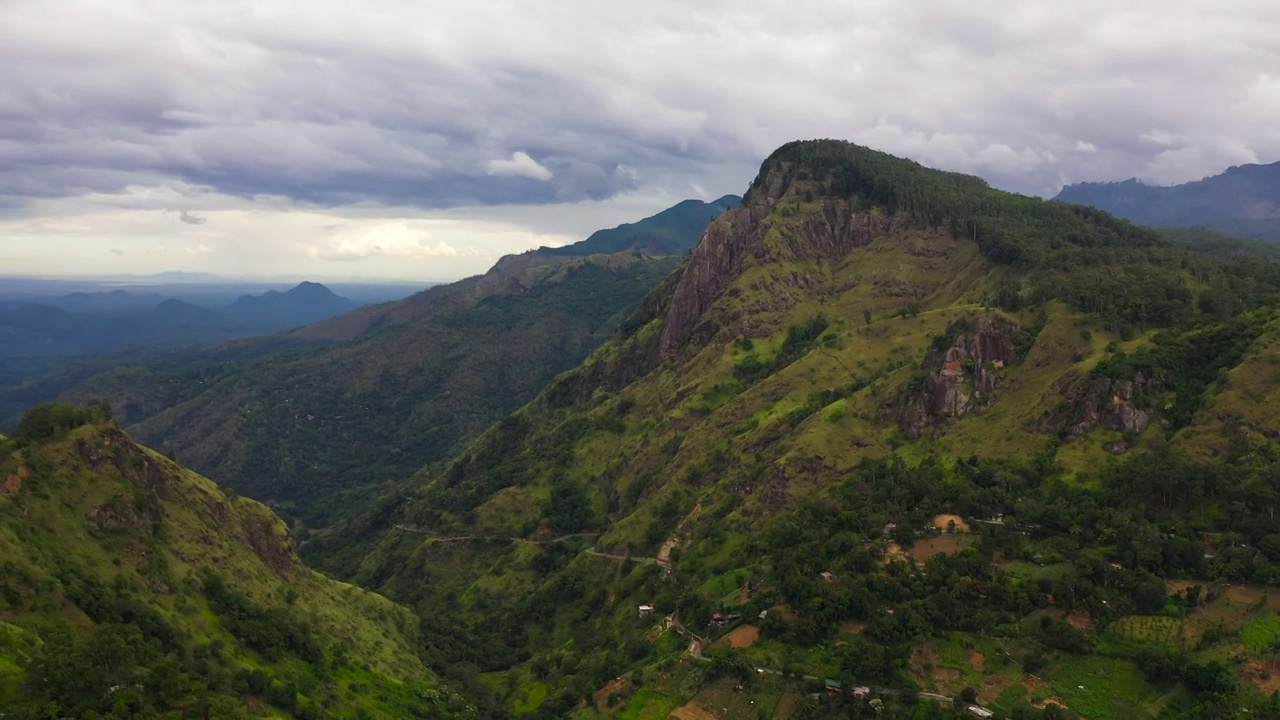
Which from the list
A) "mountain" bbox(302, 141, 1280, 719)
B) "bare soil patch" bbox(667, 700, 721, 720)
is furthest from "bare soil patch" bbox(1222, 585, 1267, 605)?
"bare soil patch" bbox(667, 700, 721, 720)

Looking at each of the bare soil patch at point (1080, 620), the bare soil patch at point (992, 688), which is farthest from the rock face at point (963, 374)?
the bare soil patch at point (992, 688)

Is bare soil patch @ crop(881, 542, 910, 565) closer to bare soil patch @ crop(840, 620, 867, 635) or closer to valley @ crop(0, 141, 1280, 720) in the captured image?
valley @ crop(0, 141, 1280, 720)

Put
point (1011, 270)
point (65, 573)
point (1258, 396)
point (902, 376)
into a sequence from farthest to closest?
point (1011, 270) < point (902, 376) < point (1258, 396) < point (65, 573)

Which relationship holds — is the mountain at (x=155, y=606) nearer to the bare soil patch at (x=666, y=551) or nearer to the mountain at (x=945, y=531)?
the mountain at (x=945, y=531)

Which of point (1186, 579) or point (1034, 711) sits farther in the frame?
point (1186, 579)

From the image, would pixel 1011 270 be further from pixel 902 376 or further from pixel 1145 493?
pixel 1145 493

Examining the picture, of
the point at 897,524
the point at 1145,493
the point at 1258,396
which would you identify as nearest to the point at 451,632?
the point at 897,524
